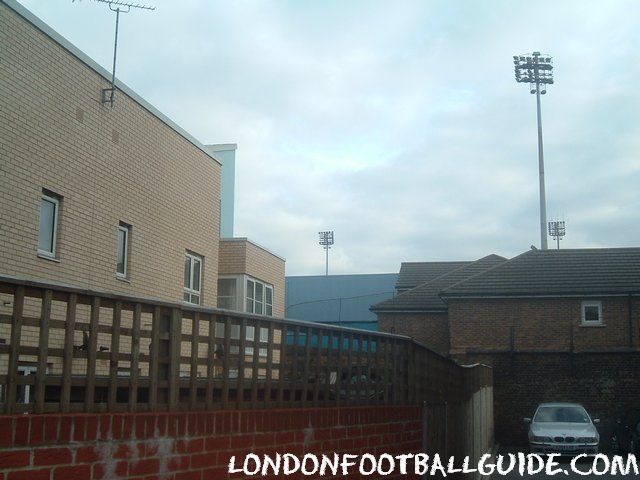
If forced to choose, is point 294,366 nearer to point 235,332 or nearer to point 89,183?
point 235,332

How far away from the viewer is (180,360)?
590cm

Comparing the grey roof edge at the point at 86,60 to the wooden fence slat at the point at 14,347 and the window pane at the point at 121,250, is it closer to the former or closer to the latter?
the window pane at the point at 121,250

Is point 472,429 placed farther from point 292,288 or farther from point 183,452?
point 292,288

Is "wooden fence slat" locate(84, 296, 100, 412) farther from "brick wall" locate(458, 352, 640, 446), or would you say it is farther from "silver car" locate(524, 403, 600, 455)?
"brick wall" locate(458, 352, 640, 446)

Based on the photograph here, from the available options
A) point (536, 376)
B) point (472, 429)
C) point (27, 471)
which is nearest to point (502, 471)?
point (472, 429)

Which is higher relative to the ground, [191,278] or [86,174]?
[86,174]

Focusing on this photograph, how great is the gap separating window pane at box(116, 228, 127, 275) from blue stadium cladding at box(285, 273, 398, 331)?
42424 mm

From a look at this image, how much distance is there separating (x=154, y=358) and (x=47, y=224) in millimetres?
8518

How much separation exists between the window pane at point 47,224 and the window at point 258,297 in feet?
29.8

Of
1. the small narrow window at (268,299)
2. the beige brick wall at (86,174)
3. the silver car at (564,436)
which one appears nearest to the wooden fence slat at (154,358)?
the beige brick wall at (86,174)

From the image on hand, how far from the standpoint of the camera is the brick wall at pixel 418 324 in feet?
124

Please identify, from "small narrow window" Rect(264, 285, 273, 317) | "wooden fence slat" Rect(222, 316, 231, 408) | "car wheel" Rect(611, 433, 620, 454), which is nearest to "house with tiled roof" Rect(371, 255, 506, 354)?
"car wheel" Rect(611, 433, 620, 454)

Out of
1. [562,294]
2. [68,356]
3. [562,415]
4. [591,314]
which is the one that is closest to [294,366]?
[68,356]

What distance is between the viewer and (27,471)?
4387 mm
